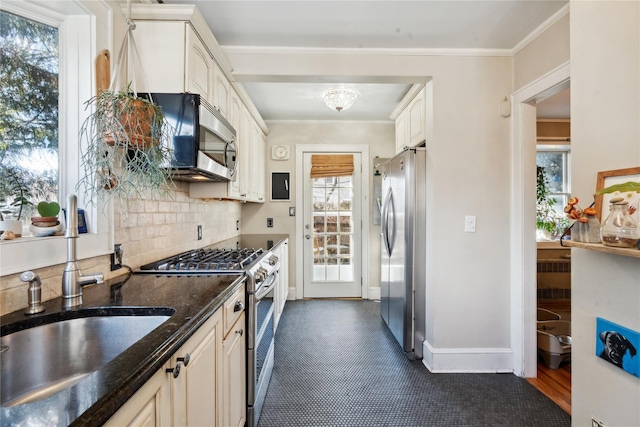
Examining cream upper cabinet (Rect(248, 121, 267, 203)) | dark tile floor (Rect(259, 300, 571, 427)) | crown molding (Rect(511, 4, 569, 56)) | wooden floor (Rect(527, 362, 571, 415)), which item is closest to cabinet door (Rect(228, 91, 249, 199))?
cream upper cabinet (Rect(248, 121, 267, 203))

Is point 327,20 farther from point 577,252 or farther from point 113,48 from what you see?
point 577,252

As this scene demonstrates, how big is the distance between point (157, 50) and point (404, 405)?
2.49m

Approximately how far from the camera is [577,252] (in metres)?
1.21

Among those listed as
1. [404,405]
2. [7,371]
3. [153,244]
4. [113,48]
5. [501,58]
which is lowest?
[404,405]

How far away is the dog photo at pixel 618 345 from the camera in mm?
978

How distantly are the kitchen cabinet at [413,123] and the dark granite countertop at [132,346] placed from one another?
1.90 metres

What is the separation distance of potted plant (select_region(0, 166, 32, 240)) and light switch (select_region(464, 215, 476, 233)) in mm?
2467

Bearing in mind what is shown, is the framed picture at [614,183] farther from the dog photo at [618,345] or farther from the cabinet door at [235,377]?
the cabinet door at [235,377]

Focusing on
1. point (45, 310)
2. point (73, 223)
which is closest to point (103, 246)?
point (73, 223)

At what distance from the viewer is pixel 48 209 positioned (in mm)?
1111

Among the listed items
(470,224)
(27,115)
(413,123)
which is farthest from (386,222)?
(27,115)

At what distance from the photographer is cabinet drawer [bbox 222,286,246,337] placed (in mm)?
1262

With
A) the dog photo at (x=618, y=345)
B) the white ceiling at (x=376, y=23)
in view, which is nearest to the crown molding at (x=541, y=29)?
the white ceiling at (x=376, y=23)

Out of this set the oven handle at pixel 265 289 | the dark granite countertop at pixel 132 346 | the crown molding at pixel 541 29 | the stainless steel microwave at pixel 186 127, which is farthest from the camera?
the crown molding at pixel 541 29
